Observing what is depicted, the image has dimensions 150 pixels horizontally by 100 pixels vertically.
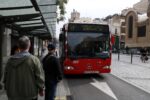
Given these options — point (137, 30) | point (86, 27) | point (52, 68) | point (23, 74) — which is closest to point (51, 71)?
point (52, 68)

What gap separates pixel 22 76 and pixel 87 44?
1019 centimetres

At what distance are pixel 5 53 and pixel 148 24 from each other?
5620 cm

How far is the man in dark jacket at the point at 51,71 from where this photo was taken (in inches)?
273

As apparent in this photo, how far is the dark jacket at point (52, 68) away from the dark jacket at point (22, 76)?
7.18ft

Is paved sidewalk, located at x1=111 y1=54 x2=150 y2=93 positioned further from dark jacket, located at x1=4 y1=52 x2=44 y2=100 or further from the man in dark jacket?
dark jacket, located at x1=4 y1=52 x2=44 y2=100

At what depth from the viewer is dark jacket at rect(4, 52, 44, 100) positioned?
4664mm

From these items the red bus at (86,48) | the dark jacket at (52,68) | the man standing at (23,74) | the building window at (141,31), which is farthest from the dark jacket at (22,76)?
the building window at (141,31)

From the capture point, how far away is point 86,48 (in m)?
14.8

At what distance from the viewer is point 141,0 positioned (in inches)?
4555

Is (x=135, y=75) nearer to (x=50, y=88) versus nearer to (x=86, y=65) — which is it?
(x=86, y=65)

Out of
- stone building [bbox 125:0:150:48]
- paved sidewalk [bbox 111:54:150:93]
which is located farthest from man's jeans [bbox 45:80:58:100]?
stone building [bbox 125:0:150:48]

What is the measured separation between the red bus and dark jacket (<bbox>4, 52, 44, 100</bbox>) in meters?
9.82

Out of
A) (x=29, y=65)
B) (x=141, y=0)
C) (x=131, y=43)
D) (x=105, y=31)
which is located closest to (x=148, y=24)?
(x=131, y=43)

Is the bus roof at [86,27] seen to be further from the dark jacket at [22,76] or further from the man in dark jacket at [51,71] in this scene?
the dark jacket at [22,76]
